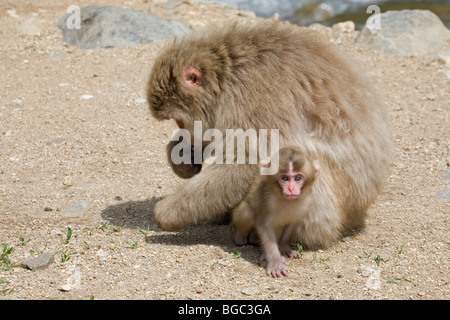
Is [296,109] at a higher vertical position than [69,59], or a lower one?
higher

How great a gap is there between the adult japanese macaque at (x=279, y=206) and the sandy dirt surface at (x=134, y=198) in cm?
17

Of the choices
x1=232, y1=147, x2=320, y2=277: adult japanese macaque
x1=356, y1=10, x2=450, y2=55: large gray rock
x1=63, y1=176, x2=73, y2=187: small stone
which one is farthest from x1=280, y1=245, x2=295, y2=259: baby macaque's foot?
x1=356, y1=10, x2=450, y2=55: large gray rock

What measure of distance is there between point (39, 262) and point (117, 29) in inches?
228

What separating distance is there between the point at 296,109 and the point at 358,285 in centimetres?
136

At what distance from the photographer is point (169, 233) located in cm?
537

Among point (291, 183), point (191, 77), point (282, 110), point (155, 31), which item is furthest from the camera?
point (155, 31)

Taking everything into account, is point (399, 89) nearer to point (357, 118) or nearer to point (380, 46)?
point (380, 46)

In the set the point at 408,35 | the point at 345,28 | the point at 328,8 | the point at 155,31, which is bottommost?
the point at 328,8

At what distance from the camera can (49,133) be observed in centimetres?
725

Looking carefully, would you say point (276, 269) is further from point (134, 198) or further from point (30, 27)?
point (30, 27)

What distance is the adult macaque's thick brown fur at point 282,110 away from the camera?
482 cm

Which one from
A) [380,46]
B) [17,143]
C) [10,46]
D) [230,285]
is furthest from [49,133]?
[380,46]

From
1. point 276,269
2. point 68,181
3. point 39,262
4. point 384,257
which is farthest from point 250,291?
point 68,181

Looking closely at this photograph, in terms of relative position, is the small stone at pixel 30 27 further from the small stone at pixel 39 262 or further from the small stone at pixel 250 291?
the small stone at pixel 250 291
